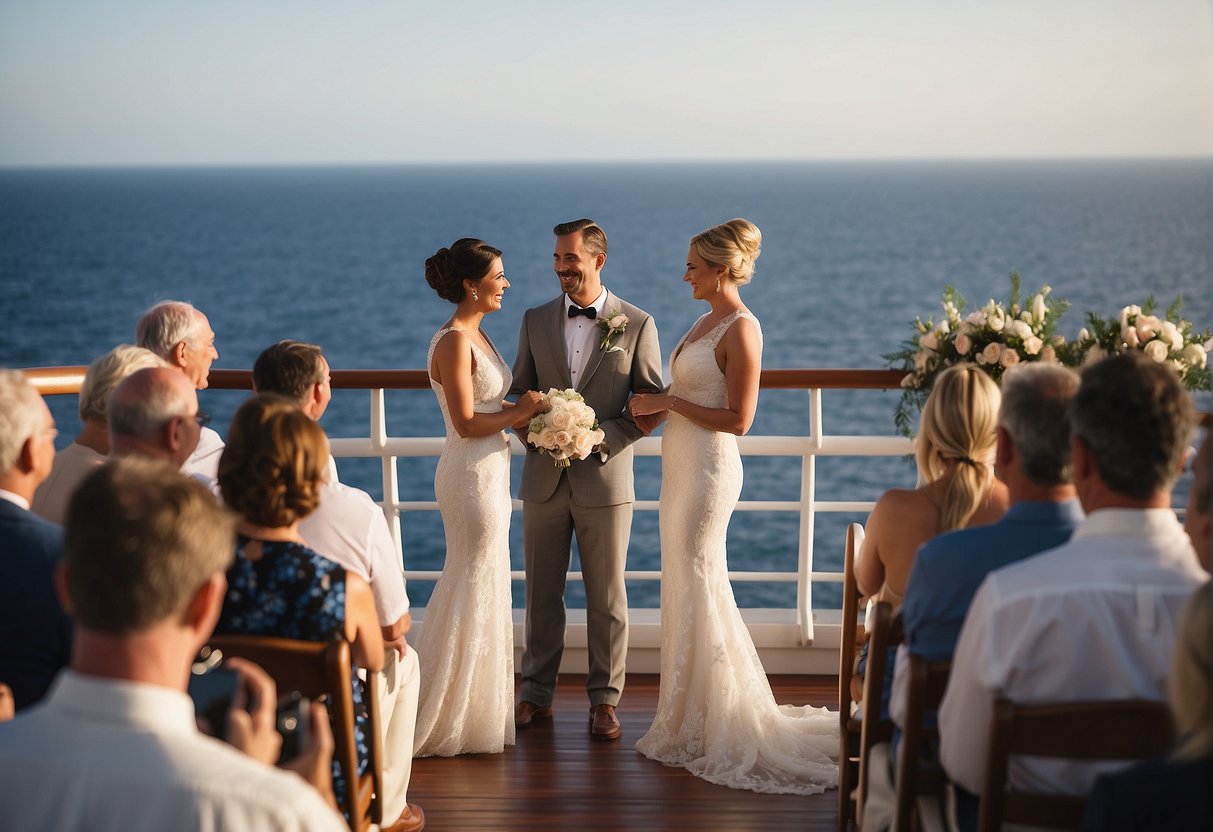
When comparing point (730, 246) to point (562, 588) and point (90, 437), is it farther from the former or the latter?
point (90, 437)

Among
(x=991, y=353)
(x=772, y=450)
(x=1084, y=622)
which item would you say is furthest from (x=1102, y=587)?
(x=772, y=450)

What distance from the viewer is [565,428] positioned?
430 cm

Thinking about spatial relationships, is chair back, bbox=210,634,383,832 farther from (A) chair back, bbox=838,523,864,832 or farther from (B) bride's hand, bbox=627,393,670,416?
(B) bride's hand, bbox=627,393,670,416

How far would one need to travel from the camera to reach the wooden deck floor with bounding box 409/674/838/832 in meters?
3.78

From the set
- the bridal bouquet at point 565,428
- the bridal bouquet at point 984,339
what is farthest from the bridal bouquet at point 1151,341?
the bridal bouquet at point 565,428

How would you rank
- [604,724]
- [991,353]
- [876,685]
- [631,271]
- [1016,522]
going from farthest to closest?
[631,271], [604,724], [991,353], [876,685], [1016,522]

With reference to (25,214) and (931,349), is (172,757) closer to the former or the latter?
(931,349)

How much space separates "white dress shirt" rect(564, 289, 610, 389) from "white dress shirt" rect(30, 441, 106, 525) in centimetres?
171

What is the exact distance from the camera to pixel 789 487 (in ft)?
108

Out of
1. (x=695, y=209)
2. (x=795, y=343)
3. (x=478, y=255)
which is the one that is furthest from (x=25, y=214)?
(x=478, y=255)

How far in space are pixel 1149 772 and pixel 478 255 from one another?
304 centimetres

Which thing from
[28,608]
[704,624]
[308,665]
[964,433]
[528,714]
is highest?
[964,433]

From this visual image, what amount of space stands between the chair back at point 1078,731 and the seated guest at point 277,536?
4.17ft

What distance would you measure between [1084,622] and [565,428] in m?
2.28
